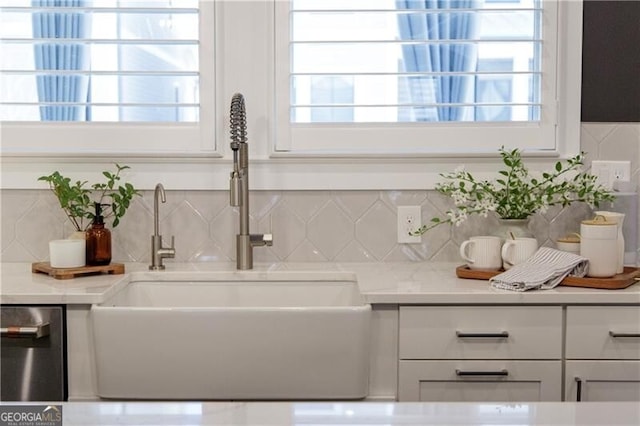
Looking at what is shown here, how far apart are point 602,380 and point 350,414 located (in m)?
1.22

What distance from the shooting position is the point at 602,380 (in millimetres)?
1826

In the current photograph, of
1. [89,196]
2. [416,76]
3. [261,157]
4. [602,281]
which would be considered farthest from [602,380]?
[89,196]

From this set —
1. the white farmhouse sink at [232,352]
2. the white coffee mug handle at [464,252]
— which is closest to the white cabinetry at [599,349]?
the white coffee mug handle at [464,252]

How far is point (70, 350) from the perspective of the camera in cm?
182

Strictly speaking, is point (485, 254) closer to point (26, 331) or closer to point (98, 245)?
point (98, 245)

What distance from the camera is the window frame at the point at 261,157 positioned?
234 centimetres

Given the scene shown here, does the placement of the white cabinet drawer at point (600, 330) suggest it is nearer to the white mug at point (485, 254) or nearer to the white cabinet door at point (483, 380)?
the white cabinet door at point (483, 380)

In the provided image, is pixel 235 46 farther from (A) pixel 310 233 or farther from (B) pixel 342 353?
(B) pixel 342 353

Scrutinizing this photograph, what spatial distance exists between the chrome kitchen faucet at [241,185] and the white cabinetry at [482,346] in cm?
58

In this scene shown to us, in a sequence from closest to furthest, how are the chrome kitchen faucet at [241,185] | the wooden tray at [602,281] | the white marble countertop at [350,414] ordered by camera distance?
the white marble countertop at [350,414] → the wooden tray at [602,281] → the chrome kitchen faucet at [241,185]

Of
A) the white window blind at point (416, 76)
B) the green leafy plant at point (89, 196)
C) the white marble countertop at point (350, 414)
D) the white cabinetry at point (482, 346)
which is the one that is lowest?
the white cabinetry at point (482, 346)

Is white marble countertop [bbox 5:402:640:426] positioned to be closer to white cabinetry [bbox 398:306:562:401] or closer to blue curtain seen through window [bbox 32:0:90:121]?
white cabinetry [bbox 398:306:562:401]

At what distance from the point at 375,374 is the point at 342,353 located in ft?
0.39

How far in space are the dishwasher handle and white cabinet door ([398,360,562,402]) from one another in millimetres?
891
